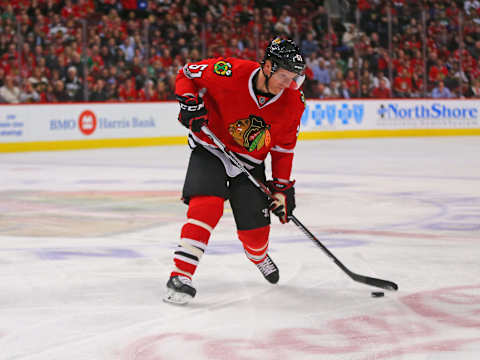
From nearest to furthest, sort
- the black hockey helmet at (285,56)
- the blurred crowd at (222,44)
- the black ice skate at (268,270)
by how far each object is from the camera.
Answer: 1. the black hockey helmet at (285,56)
2. the black ice skate at (268,270)
3. the blurred crowd at (222,44)

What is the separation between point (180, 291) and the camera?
3021 mm

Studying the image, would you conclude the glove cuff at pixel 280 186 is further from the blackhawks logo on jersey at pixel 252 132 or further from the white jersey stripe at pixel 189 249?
the white jersey stripe at pixel 189 249

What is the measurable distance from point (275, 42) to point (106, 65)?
31.6ft

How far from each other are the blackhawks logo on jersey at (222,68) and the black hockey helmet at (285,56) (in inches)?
7.7

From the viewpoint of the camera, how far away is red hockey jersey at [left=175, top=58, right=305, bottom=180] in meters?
3.15

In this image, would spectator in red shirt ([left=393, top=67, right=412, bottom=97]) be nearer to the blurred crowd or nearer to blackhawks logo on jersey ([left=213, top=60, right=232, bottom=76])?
the blurred crowd

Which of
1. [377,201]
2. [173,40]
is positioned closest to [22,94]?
[173,40]

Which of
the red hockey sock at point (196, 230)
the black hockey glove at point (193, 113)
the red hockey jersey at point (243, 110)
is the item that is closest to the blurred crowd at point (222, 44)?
the red hockey jersey at point (243, 110)

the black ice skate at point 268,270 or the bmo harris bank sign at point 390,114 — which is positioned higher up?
the black ice skate at point 268,270

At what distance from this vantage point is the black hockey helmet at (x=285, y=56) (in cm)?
299

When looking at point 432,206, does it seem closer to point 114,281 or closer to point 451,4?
point 114,281

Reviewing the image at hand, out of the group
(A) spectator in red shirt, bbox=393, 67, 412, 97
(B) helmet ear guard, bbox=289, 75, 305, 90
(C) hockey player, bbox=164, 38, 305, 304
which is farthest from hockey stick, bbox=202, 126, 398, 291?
(A) spectator in red shirt, bbox=393, 67, 412, 97

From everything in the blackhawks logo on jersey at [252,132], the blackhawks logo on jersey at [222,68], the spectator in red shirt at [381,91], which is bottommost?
the spectator in red shirt at [381,91]

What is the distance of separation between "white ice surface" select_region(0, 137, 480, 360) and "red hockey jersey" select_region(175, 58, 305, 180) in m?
0.61
